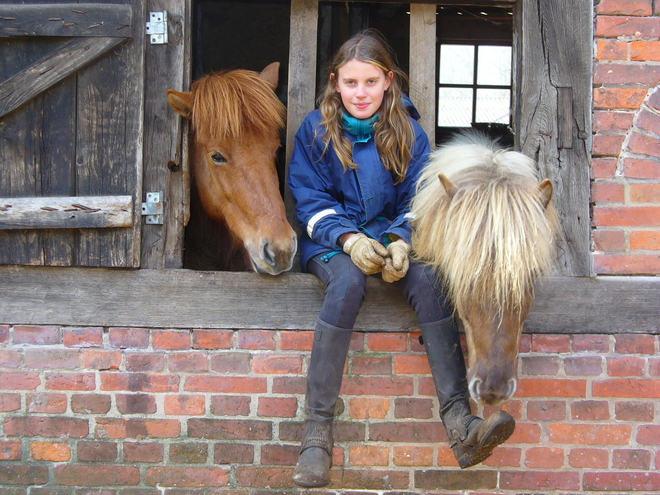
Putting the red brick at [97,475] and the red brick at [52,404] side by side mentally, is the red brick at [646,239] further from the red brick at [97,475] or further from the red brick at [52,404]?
the red brick at [52,404]

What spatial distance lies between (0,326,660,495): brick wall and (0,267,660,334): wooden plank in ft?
0.20

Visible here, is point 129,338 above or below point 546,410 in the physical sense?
above

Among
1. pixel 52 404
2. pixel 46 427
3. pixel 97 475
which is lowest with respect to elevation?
pixel 97 475

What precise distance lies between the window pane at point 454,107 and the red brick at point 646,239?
12.6ft

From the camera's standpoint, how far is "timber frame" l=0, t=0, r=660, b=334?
2842 mm

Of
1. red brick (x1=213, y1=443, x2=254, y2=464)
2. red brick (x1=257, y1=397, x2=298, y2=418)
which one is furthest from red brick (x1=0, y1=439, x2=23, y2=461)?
red brick (x1=257, y1=397, x2=298, y2=418)

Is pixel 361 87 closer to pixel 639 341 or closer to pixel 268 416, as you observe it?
pixel 268 416

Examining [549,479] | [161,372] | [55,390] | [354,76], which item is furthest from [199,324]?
[549,479]

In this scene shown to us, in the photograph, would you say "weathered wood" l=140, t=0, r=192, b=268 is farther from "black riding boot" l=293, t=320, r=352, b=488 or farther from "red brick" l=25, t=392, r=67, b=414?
"black riding boot" l=293, t=320, r=352, b=488

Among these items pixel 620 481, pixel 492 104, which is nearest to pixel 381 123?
pixel 620 481

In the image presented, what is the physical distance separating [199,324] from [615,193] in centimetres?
206

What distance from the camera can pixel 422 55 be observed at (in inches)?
119

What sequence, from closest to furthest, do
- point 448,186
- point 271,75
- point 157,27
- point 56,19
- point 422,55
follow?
1. point 448,186
2. point 56,19
3. point 157,27
4. point 422,55
5. point 271,75

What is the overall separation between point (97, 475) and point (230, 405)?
70cm
